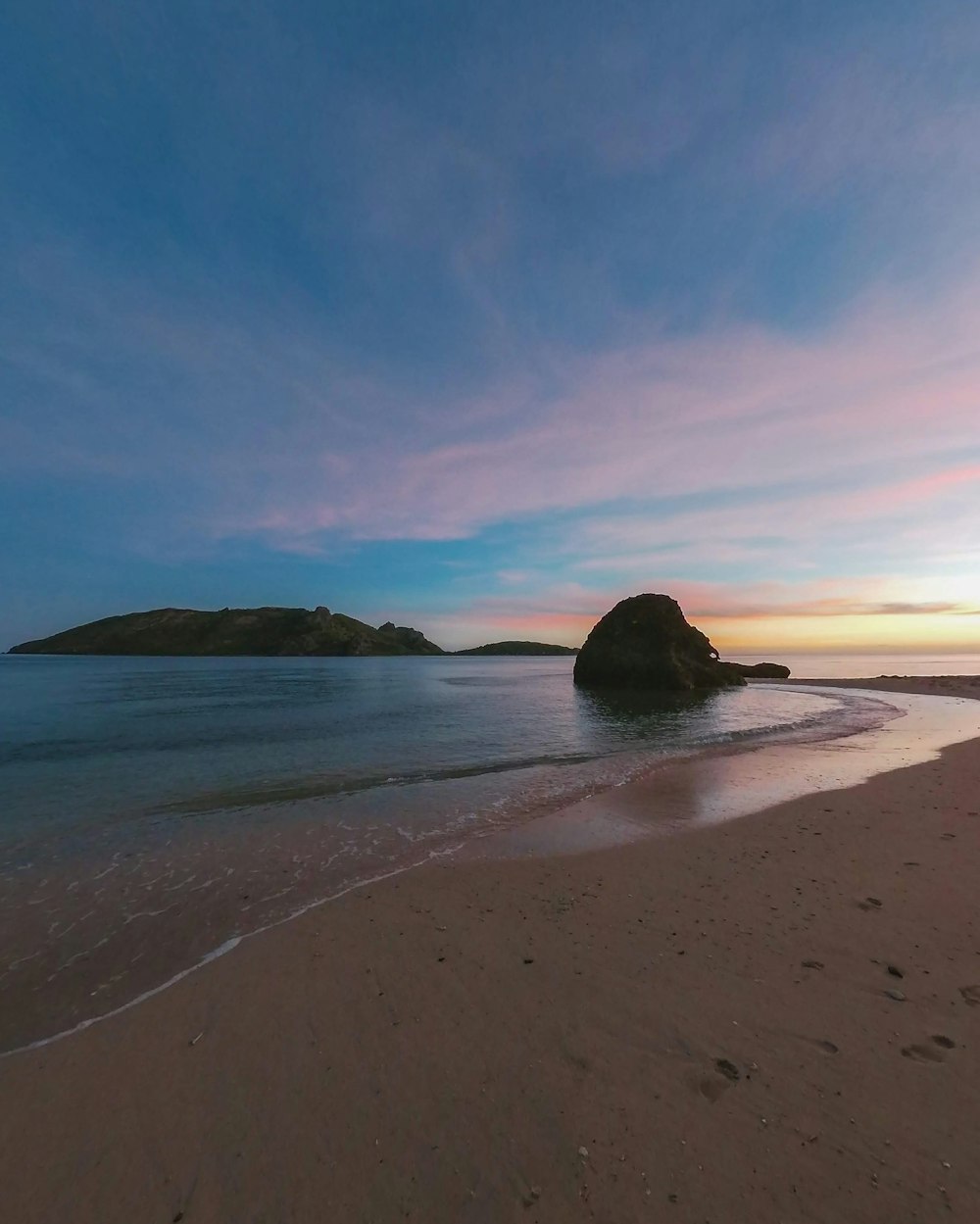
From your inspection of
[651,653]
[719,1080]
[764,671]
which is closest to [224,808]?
[719,1080]

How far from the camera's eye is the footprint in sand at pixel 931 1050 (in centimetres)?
454

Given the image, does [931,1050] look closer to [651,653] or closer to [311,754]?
[311,754]

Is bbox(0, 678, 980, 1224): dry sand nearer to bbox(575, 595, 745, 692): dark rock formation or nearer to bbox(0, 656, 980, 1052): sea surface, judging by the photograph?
bbox(0, 656, 980, 1052): sea surface

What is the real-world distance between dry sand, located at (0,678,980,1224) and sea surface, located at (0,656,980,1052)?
153cm

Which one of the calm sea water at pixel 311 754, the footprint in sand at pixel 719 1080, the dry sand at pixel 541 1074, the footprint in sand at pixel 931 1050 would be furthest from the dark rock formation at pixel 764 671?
the footprint in sand at pixel 719 1080

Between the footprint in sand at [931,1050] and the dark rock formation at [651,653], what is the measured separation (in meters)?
55.9

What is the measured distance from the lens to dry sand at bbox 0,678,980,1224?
11.4ft

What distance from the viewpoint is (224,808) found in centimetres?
1354

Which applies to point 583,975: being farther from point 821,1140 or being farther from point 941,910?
point 941,910

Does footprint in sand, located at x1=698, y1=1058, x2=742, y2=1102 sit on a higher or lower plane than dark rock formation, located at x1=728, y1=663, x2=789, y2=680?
lower

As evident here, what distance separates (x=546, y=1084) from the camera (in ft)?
→ 14.3

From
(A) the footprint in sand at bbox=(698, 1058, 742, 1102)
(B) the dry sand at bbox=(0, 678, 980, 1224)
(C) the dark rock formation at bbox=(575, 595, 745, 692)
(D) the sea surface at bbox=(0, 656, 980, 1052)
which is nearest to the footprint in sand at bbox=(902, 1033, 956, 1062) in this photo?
(B) the dry sand at bbox=(0, 678, 980, 1224)

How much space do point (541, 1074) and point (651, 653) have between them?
59.1m

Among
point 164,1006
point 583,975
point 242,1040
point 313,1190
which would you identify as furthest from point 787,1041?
point 164,1006
